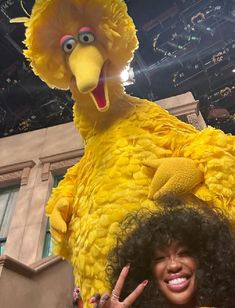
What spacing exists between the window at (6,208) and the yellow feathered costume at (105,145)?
2820 millimetres

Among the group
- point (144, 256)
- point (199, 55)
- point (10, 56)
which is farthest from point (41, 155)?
point (144, 256)

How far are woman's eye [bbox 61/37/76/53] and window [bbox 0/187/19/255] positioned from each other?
9.99 ft

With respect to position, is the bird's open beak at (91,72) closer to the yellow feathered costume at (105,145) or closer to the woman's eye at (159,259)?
the yellow feathered costume at (105,145)

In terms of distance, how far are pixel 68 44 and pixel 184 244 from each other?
0.99 meters

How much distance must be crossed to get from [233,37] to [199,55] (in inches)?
23.6

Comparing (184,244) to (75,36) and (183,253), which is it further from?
(75,36)

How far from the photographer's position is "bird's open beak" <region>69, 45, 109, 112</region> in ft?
4.34

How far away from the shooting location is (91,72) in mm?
1345

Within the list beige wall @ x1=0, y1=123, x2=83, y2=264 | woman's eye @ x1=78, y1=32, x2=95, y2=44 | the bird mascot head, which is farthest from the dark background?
woman's eye @ x1=78, y1=32, x2=95, y2=44

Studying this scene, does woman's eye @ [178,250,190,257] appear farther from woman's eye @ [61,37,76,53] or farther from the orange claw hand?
woman's eye @ [61,37,76,53]

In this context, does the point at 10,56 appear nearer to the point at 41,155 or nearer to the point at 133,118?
the point at 41,155

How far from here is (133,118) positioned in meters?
1.52

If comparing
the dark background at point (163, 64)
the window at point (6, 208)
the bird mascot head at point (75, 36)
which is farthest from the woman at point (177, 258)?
the dark background at point (163, 64)

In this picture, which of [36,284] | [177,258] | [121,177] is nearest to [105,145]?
[121,177]
